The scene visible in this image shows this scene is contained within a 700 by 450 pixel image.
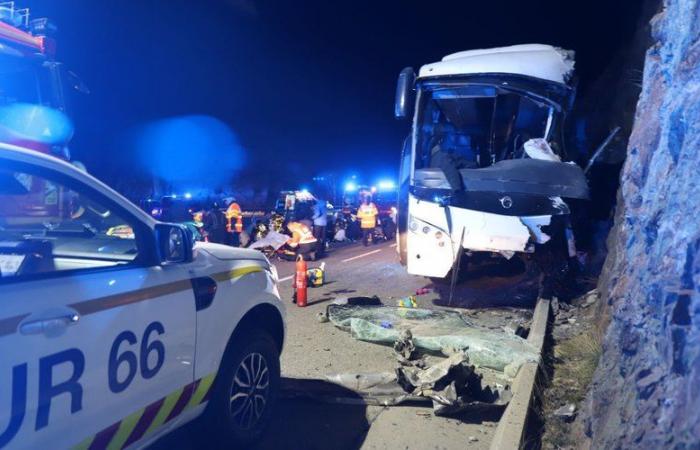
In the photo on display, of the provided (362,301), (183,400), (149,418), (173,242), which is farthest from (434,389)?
(362,301)

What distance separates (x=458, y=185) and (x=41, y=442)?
19.8 feet

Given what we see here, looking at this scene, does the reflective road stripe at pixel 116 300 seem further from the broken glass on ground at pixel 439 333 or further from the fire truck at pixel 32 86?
the fire truck at pixel 32 86

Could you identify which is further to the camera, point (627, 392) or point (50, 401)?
point (627, 392)

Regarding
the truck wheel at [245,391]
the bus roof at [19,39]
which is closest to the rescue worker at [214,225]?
the bus roof at [19,39]

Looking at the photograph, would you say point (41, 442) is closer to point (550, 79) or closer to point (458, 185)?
point (458, 185)

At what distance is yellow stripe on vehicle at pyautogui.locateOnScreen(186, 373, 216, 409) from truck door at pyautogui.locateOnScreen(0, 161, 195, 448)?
0.38 ft

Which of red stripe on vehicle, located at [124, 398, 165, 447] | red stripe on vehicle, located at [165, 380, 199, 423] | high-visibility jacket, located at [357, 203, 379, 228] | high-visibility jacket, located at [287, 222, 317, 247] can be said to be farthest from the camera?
high-visibility jacket, located at [357, 203, 379, 228]

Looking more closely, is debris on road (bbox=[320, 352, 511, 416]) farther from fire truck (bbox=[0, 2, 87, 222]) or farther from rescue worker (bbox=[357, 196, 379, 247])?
rescue worker (bbox=[357, 196, 379, 247])

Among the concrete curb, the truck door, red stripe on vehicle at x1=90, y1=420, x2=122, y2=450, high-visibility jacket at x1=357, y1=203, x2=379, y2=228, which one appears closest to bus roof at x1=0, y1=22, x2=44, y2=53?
the truck door

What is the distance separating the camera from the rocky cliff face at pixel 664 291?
6.24 ft

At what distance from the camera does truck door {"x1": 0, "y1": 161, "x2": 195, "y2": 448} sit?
1.87 metres

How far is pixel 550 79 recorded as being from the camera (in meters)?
7.40

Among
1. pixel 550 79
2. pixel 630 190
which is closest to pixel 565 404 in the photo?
pixel 630 190

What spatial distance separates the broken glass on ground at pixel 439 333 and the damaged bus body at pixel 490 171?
0.95m
